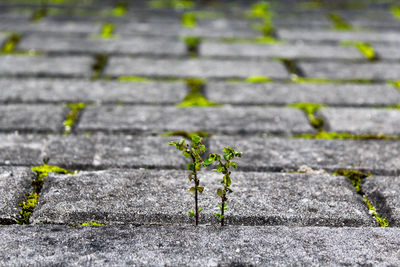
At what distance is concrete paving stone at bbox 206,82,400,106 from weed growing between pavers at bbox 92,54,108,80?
65 centimetres

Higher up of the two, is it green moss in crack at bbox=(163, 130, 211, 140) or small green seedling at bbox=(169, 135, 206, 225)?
small green seedling at bbox=(169, 135, 206, 225)

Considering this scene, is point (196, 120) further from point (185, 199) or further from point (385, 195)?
point (385, 195)

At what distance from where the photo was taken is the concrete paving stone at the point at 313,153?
1747mm

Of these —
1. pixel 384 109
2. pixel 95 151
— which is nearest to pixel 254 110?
pixel 384 109

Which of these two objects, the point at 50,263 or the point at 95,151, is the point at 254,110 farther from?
the point at 50,263

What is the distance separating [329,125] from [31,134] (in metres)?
1.34

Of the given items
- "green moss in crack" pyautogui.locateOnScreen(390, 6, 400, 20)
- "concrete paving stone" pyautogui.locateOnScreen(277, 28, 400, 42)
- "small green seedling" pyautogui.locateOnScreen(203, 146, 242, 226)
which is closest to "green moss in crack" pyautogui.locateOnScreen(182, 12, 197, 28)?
"concrete paving stone" pyautogui.locateOnScreen(277, 28, 400, 42)

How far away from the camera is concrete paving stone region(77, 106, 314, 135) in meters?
2.03

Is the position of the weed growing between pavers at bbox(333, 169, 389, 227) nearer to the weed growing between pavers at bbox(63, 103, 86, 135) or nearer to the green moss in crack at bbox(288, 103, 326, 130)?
the green moss in crack at bbox(288, 103, 326, 130)

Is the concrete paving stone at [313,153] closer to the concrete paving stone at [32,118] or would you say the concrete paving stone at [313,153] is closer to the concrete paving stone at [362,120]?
the concrete paving stone at [362,120]

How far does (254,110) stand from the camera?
7.32 feet

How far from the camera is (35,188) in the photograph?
1.56 meters

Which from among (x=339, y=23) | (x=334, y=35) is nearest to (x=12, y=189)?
(x=334, y=35)

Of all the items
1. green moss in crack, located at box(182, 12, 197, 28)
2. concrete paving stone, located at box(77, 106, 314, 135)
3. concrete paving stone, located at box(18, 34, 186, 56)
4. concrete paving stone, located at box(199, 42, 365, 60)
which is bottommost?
concrete paving stone, located at box(77, 106, 314, 135)
